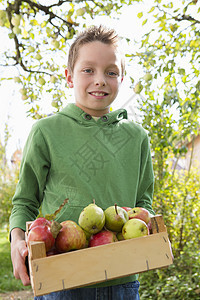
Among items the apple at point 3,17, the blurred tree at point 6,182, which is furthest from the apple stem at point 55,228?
the blurred tree at point 6,182

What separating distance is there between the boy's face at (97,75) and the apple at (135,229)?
644mm

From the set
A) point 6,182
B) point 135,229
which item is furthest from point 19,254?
point 6,182

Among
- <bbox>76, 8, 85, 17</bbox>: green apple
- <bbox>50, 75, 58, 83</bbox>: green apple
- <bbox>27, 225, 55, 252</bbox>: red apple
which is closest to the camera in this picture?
<bbox>27, 225, 55, 252</bbox>: red apple

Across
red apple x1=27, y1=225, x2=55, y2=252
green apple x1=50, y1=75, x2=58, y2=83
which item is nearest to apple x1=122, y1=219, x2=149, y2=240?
red apple x1=27, y1=225, x2=55, y2=252

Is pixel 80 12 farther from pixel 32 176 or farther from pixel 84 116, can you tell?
pixel 32 176

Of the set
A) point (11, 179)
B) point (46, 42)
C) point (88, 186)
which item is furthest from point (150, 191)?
point (11, 179)

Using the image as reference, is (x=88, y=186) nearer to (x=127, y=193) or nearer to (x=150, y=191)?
(x=127, y=193)

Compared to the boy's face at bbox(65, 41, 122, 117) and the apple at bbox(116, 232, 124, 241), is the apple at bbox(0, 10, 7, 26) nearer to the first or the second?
the boy's face at bbox(65, 41, 122, 117)

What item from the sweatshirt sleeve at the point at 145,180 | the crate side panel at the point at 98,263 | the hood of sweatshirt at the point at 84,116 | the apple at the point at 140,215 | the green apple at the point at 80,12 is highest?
the green apple at the point at 80,12

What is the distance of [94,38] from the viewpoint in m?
1.66

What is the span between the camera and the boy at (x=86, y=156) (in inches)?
59.0

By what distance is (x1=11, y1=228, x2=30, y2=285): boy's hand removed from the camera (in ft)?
4.10

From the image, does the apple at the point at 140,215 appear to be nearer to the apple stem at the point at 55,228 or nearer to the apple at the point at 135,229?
the apple at the point at 135,229

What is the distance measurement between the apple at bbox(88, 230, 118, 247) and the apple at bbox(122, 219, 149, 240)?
0.16 ft
